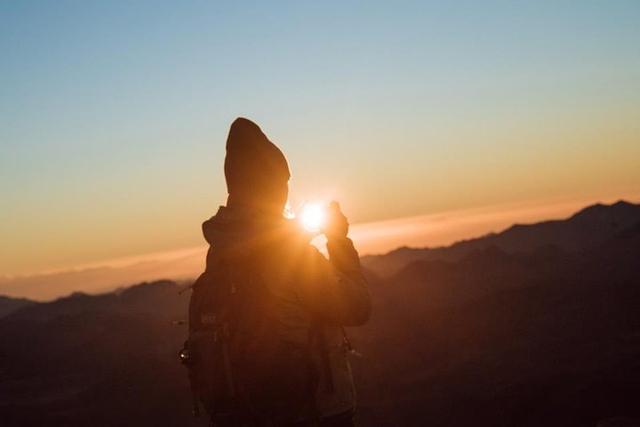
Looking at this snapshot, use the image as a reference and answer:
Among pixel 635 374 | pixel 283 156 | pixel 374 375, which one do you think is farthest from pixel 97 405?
pixel 283 156

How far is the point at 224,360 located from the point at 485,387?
78.3ft

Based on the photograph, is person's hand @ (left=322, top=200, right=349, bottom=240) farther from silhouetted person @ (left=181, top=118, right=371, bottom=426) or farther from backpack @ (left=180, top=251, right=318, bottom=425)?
backpack @ (left=180, top=251, right=318, bottom=425)

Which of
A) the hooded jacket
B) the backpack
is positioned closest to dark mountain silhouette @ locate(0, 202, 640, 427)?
the hooded jacket

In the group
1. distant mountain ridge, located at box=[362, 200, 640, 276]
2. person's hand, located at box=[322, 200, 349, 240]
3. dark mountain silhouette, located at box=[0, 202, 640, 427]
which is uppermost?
person's hand, located at box=[322, 200, 349, 240]

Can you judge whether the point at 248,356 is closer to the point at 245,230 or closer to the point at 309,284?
the point at 309,284

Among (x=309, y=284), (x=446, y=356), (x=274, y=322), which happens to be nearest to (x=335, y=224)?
(x=309, y=284)

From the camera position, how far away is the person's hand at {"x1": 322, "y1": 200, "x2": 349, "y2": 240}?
3078mm

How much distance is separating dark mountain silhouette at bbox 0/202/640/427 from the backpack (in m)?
11.7

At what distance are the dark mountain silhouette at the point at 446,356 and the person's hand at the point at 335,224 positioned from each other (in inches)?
459

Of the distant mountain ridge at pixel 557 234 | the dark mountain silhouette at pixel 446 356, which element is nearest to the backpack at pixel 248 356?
the dark mountain silhouette at pixel 446 356

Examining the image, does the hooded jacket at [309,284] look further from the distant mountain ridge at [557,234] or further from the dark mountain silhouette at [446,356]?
the distant mountain ridge at [557,234]

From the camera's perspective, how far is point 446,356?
107 ft

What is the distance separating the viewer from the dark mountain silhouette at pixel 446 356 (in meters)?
22.6

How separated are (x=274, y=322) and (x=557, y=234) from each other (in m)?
109
